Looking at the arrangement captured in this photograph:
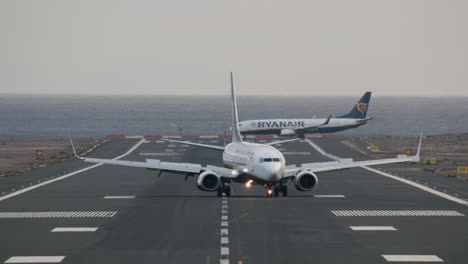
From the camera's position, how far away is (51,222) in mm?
45375

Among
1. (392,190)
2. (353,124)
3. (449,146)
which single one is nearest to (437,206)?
(392,190)

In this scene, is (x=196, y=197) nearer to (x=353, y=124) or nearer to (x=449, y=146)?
(x=449, y=146)

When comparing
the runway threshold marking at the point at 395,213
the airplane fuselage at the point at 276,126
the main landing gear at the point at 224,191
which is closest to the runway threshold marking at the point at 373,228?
the runway threshold marking at the point at 395,213

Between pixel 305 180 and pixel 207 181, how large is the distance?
7.42m

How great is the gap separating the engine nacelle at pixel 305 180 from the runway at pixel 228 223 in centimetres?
136

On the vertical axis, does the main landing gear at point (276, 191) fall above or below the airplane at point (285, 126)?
above

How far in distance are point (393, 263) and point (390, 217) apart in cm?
1526

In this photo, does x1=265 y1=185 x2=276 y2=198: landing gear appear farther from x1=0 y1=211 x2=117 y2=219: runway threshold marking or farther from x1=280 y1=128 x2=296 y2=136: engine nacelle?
x1=280 y1=128 x2=296 y2=136: engine nacelle

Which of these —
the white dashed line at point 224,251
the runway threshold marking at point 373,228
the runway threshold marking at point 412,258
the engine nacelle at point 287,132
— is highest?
the runway threshold marking at point 412,258

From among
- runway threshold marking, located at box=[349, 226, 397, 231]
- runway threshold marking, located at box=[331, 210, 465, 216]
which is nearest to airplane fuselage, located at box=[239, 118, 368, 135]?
runway threshold marking, located at box=[331, 210, 465, 216]

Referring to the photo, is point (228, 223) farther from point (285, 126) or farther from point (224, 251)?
point (285, 126)

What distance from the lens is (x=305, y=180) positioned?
54.4m

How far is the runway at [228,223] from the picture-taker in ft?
113

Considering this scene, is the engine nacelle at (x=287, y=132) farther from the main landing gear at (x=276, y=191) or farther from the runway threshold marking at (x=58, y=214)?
the runway threshold marking at (x=58, y=214)
